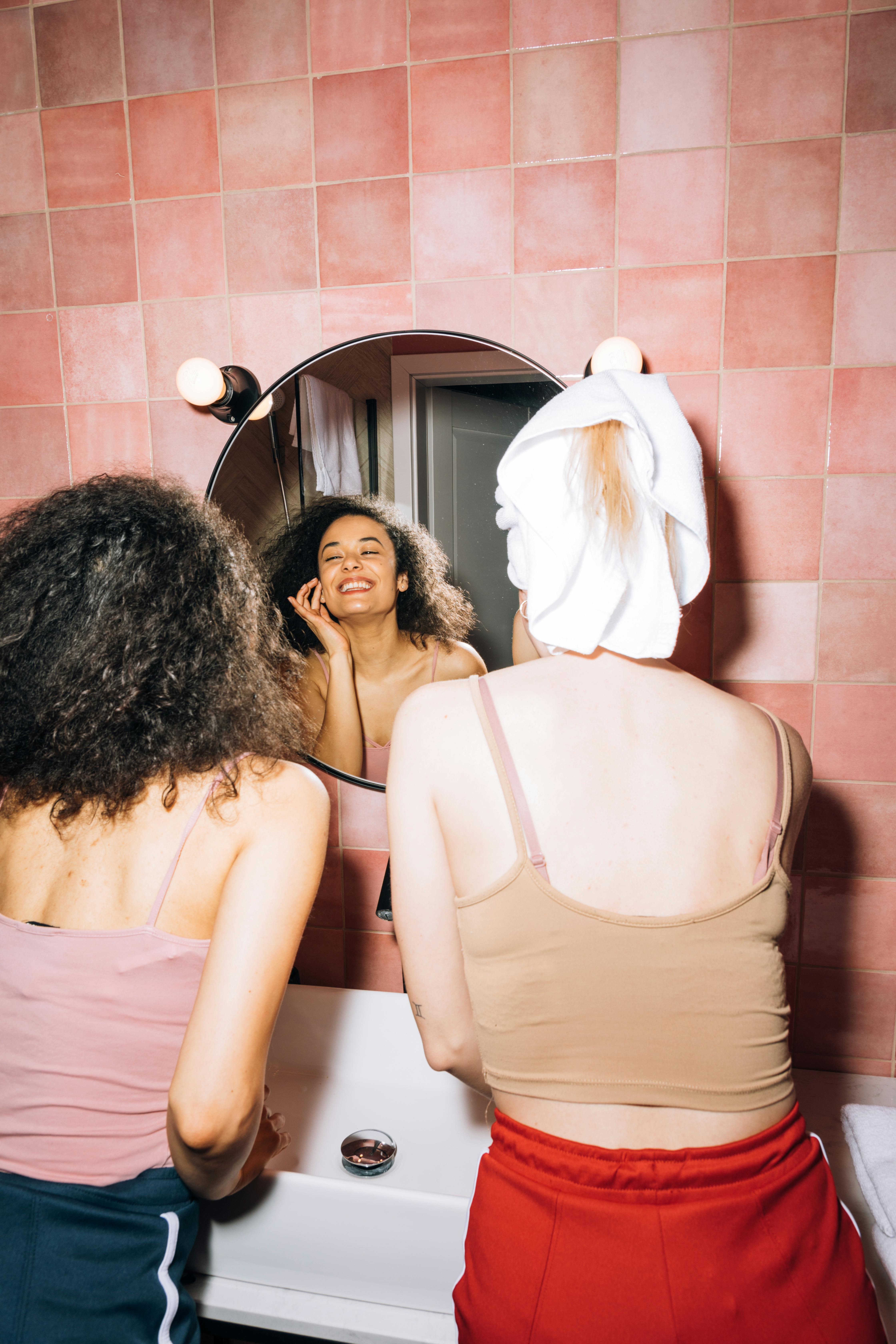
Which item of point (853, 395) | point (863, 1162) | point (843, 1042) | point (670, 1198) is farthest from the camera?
point (843, 1042)

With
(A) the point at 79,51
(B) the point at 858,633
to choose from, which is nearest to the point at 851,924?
(B) the point at 858,633

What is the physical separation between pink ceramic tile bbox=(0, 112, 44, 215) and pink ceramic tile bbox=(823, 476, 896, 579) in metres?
1.35

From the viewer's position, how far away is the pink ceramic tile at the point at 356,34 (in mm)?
1118

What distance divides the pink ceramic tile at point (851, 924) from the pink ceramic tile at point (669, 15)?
48.4 inches

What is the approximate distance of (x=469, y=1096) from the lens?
44.1 inches

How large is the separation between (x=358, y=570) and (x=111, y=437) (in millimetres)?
502

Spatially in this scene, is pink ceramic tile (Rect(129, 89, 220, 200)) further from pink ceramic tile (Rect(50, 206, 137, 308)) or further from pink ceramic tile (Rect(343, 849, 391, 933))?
pink ceramic tile (Rect(343, 849, 391, 933))

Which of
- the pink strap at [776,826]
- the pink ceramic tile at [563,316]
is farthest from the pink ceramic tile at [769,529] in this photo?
the pink strap at [776,826]

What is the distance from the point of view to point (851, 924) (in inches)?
46.2

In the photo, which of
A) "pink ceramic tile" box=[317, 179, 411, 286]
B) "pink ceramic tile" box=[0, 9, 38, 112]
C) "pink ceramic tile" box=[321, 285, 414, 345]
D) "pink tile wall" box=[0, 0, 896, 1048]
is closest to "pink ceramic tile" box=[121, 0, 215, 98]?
"pink tile wall" box=[0, 0, 896, 1048]

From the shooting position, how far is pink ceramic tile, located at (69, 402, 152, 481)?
1.28 m

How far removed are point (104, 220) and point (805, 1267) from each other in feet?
5.30

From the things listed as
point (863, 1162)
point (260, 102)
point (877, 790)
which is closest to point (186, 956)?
point (863, 1162)

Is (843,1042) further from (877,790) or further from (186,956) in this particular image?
(186,956)
